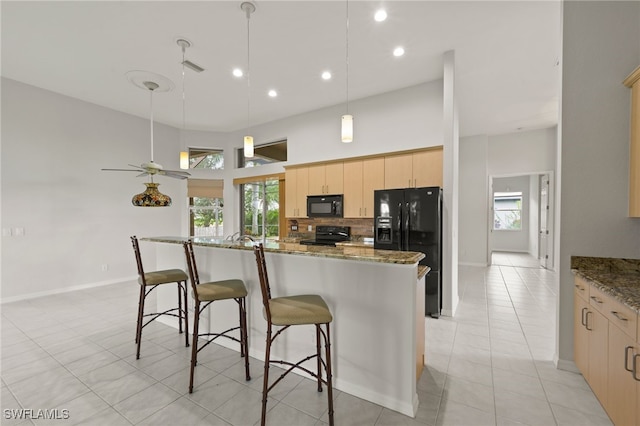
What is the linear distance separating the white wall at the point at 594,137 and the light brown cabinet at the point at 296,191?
3912 mm

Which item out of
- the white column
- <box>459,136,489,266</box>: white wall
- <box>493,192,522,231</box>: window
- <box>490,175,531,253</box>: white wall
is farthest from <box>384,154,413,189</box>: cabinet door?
<box>493,192,522,231</box>: window

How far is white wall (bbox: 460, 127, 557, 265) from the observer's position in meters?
6.59

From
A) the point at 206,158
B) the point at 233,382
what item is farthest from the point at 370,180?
the point at 206,158

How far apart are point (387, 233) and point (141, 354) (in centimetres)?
317

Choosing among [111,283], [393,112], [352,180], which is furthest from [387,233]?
[111,283]

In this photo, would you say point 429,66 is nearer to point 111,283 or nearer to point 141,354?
point 141,354

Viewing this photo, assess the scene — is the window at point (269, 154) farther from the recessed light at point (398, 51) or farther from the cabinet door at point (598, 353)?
the cabinet door at point (598, 353)

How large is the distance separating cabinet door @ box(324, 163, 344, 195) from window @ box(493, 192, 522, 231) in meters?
7.85

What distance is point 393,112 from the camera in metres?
4.39

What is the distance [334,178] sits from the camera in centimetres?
495

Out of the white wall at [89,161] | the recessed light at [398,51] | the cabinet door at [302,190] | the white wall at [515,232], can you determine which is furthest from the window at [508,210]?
the recessed light at [398,51]

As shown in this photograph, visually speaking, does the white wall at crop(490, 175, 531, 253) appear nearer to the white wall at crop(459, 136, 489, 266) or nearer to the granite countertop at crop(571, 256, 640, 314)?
the white wall at crop(459, 136, 489, 266)

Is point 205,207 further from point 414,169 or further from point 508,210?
point 508,210

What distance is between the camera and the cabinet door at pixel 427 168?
155 inches
